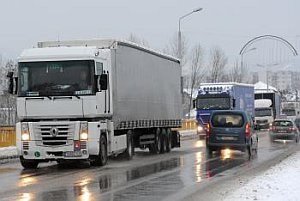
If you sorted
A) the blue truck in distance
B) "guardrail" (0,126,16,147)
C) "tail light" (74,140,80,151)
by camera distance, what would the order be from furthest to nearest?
1. the blue truck in distance
2. "guardrail" (0,126,16,147)
3. "tail light" (74,140,80,151)

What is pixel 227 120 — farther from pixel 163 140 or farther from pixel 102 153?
pixel 102 153

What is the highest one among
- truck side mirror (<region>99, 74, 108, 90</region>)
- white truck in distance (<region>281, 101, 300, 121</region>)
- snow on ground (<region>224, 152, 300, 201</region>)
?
truck side mirror (<region>99, 74, 108, 90</region>)

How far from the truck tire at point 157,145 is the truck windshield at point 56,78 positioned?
26.9ft

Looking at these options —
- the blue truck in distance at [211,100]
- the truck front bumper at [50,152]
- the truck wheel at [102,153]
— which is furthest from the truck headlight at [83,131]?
the blue truck in distance at [211,100]

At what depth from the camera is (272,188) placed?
1346cm

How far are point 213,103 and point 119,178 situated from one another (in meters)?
26.7

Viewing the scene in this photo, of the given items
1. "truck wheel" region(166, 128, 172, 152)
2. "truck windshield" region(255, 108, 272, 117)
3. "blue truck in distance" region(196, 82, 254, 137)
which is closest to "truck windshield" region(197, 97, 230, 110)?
"blue truck in distance" region(196, 82, 254, 137)

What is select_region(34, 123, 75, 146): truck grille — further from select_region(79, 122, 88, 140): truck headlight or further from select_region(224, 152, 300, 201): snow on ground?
select_region(224, 152, 300, 201): snow on ground

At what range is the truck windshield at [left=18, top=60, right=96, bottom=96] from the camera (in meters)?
19.6

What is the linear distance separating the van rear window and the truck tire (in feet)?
8.15

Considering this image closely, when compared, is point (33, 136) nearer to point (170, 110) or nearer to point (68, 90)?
point (68, 90)

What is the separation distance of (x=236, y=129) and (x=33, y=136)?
31.7ft

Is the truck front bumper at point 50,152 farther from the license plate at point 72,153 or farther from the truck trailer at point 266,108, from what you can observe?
the truck trailer at point 266,108

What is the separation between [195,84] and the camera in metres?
79.5
